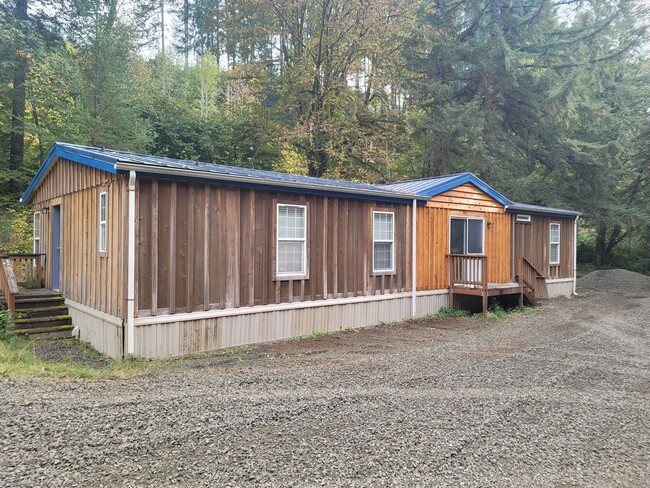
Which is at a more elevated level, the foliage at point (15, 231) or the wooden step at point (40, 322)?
the foliage at point (15, 231)

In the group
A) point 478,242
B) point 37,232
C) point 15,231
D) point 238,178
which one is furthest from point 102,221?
point 15,231

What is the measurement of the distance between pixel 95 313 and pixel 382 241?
5918mm

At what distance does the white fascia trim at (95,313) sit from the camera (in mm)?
6881

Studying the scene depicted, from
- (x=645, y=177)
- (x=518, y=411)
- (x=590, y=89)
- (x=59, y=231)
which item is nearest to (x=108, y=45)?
(x=59, y=231)

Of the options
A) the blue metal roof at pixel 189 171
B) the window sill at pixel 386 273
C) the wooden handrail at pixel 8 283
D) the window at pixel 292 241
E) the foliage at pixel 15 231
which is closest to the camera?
the blue metal roof at pixel 189 171

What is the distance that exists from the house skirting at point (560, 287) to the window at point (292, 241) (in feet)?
33.8

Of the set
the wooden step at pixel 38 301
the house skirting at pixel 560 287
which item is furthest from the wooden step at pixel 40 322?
the house skirting at pixel 560 287

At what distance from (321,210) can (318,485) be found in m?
6.32

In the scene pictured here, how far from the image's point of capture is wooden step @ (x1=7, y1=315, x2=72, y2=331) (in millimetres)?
8305

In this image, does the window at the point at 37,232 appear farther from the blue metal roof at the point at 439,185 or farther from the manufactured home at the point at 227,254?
the blue metal roof at the point at 439,185

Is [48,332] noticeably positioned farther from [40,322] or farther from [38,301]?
[38,301]

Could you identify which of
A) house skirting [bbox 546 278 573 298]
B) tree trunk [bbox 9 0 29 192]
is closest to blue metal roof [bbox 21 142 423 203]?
house skirting [bbox 546 278 573 298]

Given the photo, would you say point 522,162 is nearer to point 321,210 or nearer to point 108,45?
point 321,210

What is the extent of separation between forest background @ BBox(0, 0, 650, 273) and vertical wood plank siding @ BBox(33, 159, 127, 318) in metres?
7.18
